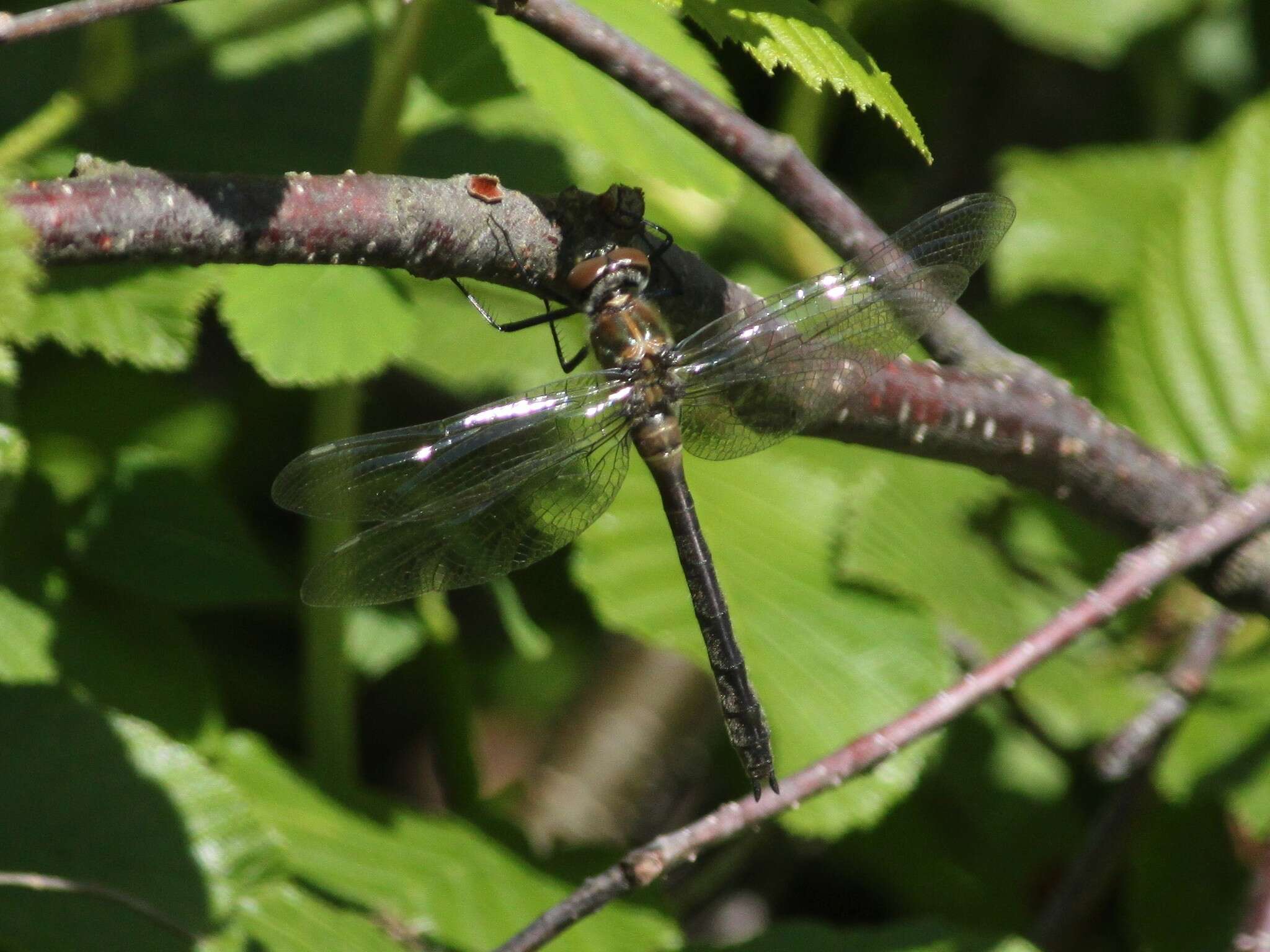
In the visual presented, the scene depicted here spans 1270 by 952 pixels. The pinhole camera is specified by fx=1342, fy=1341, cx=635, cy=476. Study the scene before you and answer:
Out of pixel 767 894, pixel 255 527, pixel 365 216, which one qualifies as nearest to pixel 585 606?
pixel 255 527

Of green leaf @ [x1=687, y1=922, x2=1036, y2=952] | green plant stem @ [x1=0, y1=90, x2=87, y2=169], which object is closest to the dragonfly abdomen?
green leaf @ [x1=687, y1=922, x2=1036, y2=952]

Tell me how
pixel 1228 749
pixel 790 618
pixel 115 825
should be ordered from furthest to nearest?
pixel 1228 749 < pixel 790 618 < pixel 115 825

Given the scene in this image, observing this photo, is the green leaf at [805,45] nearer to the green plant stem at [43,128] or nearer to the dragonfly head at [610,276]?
the dragonfly head at [610,276]

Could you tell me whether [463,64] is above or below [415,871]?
above

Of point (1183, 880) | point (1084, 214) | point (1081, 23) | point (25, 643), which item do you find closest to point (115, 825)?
point (25, 643)

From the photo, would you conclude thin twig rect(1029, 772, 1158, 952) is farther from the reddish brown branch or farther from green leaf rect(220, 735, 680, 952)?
green leaf rect(220, 735, 680, 952)

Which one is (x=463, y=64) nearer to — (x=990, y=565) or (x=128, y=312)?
(x=128, y=312)

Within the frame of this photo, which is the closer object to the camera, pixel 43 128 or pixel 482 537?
pixel 482 537
